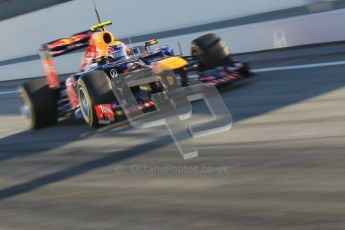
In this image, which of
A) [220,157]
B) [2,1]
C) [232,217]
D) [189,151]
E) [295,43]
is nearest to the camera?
[232,217]

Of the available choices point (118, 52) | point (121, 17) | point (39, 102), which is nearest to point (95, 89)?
point (118, 52)

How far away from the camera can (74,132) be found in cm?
827

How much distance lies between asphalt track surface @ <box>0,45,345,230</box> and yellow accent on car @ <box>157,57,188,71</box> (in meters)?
0.55

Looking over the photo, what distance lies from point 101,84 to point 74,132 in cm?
83

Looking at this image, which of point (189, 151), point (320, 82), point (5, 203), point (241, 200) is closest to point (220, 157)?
point (189, 151)

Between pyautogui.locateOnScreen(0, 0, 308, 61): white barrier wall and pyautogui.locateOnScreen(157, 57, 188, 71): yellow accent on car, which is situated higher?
pyautogui.locateOnScreen(157, 57, 188, 71): yellow accent on car

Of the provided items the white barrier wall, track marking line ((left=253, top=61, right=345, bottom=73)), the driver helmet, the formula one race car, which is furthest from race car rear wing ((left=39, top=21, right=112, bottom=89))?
the white barrier wall

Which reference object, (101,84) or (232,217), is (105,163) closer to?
(101,84)

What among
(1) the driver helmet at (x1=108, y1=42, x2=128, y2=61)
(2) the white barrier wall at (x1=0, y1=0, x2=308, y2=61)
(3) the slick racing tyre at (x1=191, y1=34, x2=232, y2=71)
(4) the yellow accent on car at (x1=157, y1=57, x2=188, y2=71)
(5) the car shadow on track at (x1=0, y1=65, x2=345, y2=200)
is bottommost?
(2) the white barrier wall at (x1=0, y1=0, x2=308, y2=61)

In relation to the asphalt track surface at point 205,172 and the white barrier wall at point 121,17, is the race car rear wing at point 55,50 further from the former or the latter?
the white barrier wall at point 121,17

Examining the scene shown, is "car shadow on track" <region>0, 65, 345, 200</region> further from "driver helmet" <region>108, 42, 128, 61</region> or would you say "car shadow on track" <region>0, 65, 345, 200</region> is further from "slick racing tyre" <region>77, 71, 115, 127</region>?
"driver helmet" <region>108, 42, 128, 61</region>

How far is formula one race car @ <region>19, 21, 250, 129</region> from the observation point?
784 centimetres

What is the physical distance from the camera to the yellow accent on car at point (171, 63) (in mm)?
7992

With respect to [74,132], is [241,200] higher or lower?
higher
